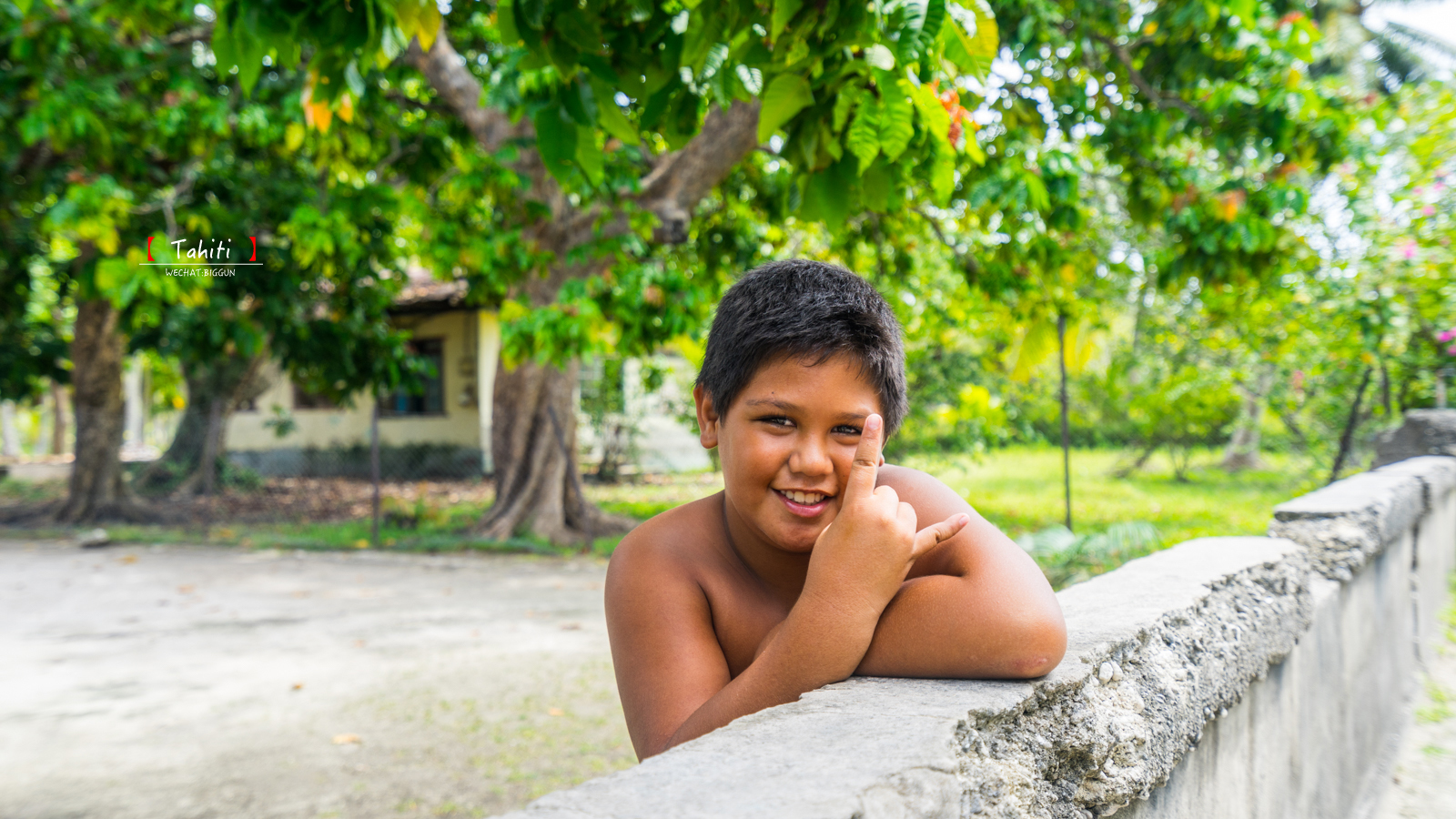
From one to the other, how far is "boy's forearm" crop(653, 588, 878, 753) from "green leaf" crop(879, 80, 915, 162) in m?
1.05

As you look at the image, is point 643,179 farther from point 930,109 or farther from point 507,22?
point 930,109

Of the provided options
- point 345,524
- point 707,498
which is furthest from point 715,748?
point 345,524

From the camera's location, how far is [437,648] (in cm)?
531

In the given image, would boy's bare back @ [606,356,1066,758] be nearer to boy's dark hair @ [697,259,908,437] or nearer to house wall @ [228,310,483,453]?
boy's dark hair @ [697,259,908,437]

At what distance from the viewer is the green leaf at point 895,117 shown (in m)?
1.78

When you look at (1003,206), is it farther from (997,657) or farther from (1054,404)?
(1054,404)

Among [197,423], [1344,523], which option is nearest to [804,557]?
[1344,523]

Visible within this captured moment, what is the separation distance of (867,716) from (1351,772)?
113 inches

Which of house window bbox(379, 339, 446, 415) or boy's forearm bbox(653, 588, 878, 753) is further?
house window bbox(379, 339, 446, 415)

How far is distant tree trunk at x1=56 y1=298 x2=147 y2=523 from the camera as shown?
417 inches

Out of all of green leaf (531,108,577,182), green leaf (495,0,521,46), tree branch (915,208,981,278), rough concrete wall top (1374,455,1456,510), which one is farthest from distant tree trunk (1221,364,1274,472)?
green leaf (495,0,521,46)

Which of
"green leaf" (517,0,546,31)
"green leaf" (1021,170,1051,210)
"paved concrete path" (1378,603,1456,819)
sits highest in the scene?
"green leaf" (1021,170,1051,210)

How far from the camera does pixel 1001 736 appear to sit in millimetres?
1129

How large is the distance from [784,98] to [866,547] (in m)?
1.06
